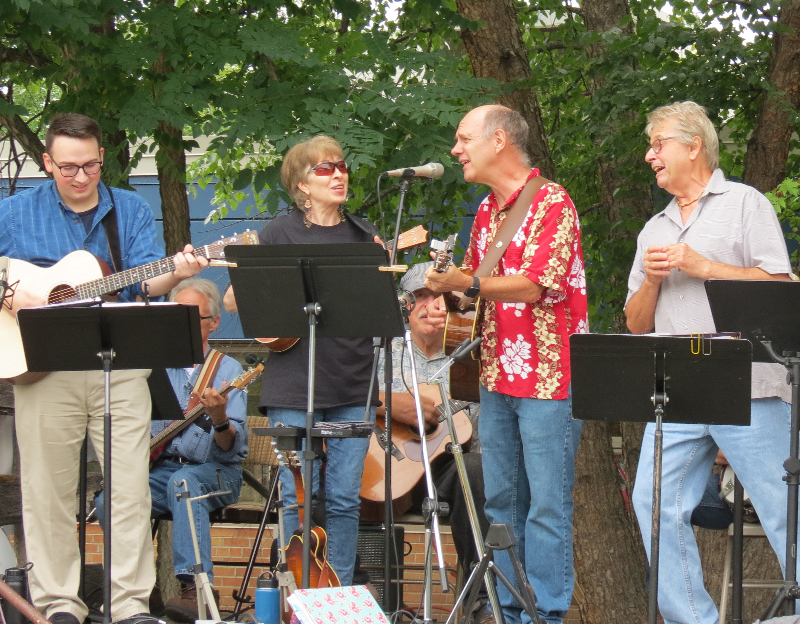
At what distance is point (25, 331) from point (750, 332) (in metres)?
2.71

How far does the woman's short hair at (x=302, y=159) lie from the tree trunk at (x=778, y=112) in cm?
304

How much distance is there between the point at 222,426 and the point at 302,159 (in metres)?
1.74

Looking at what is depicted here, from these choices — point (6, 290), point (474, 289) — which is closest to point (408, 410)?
point (474, 289)

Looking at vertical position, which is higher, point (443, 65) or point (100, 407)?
point (443, 65)

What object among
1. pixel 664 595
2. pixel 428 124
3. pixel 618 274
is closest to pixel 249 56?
pixel 428 124

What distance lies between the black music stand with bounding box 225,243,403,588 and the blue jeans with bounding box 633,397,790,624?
44.8 inches

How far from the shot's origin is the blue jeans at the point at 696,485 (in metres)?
3.66

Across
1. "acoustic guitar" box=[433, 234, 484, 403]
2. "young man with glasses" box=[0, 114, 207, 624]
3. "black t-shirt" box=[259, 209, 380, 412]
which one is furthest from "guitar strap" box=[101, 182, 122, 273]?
"acoustic guitar" box=[433, 234, 484, 403]

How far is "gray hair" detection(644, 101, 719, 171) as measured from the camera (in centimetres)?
388

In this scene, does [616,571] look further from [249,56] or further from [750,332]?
[249,56]

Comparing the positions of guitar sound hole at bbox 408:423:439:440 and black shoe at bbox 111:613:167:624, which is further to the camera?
guitar sound hole at bbox 408:423:439:440

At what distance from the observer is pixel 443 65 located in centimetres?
601

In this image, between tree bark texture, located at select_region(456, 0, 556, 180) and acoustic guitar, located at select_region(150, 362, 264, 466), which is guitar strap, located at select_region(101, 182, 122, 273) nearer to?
acoustic guitar, located at select_region(150, 362, 264, 466)

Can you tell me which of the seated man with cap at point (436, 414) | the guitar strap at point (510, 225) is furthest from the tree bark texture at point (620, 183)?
the guitar strap at point (510, 225)
